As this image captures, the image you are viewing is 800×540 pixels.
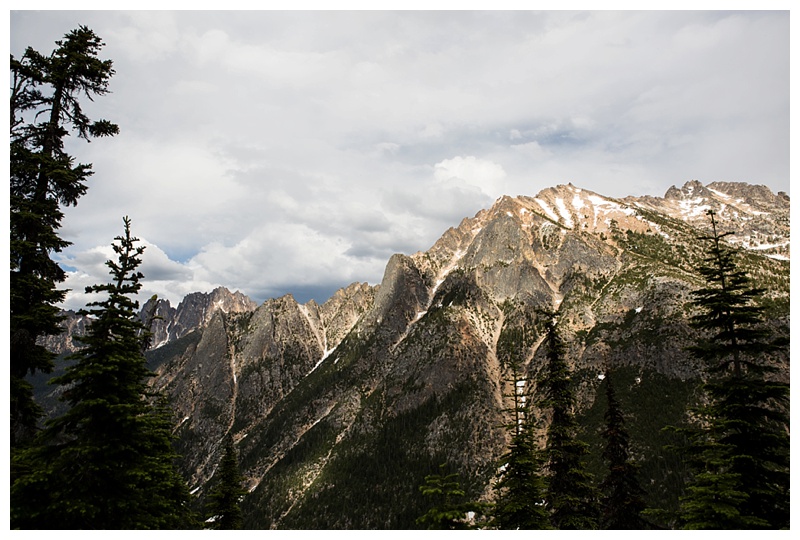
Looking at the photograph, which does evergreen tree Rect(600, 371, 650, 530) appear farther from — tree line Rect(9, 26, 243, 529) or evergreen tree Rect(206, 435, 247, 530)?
evergreen tree Rect(206, 435, 247, 530)

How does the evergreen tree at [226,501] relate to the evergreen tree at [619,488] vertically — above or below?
below

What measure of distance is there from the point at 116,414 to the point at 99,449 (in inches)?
46.7

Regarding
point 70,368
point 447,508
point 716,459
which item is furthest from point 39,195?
point 716,459

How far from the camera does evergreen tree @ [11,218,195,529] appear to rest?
1195cm

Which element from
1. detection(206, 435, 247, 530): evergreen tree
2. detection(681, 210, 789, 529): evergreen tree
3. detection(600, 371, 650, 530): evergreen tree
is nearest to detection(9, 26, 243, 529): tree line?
detection(681, 210, 789, 529): evergreen tree

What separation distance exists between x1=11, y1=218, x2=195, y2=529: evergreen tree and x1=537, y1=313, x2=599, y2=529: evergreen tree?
1898 cm

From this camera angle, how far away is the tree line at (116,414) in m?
12.8

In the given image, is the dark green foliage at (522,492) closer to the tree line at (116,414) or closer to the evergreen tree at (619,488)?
the tree line at (116,414)

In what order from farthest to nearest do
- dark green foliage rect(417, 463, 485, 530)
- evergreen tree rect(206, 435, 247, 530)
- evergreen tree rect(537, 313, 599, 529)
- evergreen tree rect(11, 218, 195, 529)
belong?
1. evergreen tree rect(206, 435, 247, 530)
2. evergreen tree rect(537, 313, 599, 529)
3. dark green foliage rect(417, 463, 485, 530)
4. evergreen tree rect(11, 218, 195, 529)

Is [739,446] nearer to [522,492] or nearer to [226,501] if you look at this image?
[522,492]

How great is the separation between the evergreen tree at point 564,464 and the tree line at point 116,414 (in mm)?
230

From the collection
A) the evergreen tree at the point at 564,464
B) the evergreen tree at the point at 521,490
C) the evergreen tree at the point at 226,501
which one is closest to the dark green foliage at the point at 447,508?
the evergreen tree at the point at 521,490

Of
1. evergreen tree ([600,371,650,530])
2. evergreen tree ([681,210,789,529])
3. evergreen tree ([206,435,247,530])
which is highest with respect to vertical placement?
evergreen tree ([681,210,789,529])
